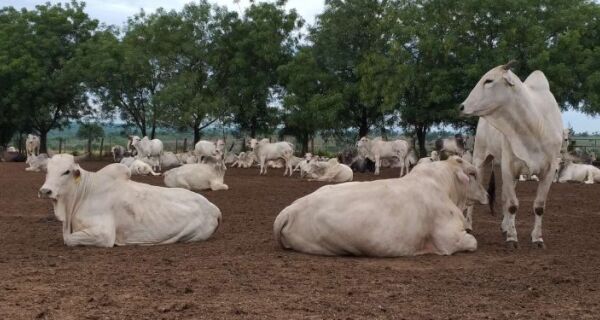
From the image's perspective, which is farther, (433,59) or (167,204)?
(433,59)

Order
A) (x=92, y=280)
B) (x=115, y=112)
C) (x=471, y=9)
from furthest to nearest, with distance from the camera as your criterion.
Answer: (x=115, y=112), (x=471, y=9), (x=92, y=280)

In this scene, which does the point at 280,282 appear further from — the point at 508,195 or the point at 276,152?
the point at 276,152

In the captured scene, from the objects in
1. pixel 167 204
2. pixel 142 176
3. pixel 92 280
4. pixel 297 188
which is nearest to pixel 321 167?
pixel 297 188

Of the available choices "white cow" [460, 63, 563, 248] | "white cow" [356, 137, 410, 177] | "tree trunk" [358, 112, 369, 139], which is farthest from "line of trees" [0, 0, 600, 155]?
"white cow" [460, 63, 563, 248]

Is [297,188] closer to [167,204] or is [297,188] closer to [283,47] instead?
[167,204]

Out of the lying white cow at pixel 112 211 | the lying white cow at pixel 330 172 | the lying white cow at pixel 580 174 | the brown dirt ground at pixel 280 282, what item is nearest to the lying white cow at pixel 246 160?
the lying white cow at pixel 330 172

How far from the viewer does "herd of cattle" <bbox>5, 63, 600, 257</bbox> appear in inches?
307

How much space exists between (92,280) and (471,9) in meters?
27.2

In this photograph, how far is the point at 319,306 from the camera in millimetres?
5574

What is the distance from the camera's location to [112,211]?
8938 mm

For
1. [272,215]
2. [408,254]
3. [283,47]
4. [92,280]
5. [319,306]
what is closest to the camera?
[319,306]

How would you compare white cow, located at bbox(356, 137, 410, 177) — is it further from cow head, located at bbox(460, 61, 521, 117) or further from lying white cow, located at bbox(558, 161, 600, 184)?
cow head, located at bbox(460, 61, 521, 117)

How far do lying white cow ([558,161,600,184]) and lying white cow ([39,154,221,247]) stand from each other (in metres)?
18.3

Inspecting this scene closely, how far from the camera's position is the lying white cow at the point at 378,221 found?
25.2 feet
